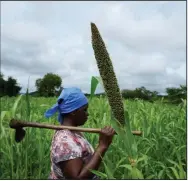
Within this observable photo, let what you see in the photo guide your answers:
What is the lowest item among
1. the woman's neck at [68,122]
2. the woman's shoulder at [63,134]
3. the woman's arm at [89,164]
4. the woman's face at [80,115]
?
the woman's arm at [89,164]

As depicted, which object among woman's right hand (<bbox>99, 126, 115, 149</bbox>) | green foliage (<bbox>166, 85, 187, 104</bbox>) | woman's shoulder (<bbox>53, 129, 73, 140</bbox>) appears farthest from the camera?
green foliage (<bbox>166, 85, 187, 104</bbox>)

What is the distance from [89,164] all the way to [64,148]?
0.49 ft

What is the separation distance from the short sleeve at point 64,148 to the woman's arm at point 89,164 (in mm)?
29

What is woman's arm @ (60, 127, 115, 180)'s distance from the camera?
1889 mm

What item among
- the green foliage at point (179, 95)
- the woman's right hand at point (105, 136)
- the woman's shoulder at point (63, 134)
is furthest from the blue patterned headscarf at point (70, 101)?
the green foliage at point (179, 95)

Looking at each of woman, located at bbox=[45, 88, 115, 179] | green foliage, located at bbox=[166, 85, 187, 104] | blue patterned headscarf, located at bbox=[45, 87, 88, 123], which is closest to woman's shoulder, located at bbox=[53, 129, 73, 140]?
woman, located at bbox=[45, 88, 115, 179]

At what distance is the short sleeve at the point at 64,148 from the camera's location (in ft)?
6.33

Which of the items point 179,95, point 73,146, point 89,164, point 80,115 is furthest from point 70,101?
point 179,95

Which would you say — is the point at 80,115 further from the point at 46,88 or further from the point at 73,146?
the point at 46,88

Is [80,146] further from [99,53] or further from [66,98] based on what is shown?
[99,53]

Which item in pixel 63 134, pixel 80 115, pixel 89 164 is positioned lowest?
pixel 89 164

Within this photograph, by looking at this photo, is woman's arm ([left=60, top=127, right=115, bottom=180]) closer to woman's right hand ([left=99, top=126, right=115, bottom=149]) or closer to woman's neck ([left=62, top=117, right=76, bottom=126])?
woman's right hand ([left=99, top=126, right=115, bottom=149])

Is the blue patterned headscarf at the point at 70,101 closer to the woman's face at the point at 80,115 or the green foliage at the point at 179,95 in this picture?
the woman's face at the point at 80,115

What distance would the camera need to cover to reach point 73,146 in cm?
197
